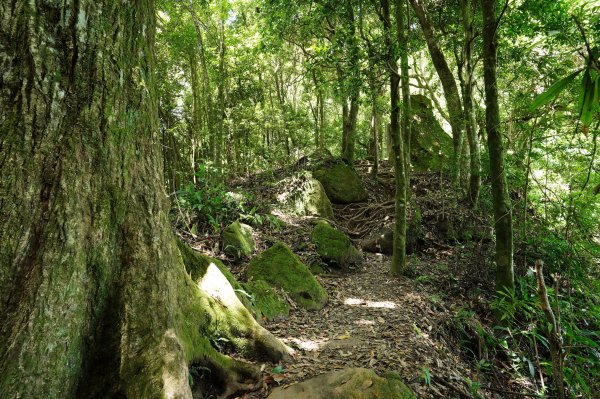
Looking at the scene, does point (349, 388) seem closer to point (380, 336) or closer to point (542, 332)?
point (380, 336)

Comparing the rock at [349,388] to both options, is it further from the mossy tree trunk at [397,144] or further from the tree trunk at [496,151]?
the mossy tree trunk at [397,144]

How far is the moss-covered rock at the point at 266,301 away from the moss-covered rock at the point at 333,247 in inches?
93.3

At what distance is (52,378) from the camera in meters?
2.08

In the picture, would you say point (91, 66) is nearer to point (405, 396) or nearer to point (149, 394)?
point (149, 394)

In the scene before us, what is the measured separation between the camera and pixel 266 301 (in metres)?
5.14

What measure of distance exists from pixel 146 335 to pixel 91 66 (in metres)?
1.72

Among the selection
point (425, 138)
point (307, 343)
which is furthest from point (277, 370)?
point (425, 138)

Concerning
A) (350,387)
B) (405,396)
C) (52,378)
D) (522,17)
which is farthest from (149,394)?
(522,17)

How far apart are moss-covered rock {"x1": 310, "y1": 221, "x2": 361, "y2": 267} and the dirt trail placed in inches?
24.9

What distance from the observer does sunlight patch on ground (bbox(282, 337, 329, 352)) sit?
4.17m

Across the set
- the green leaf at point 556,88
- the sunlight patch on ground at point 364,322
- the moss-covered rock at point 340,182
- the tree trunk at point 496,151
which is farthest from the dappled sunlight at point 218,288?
the moss-covered rock at point 340,182

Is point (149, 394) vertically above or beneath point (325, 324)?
above

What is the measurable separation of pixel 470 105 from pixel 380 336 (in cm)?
666

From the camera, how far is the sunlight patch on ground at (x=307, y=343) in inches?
164
